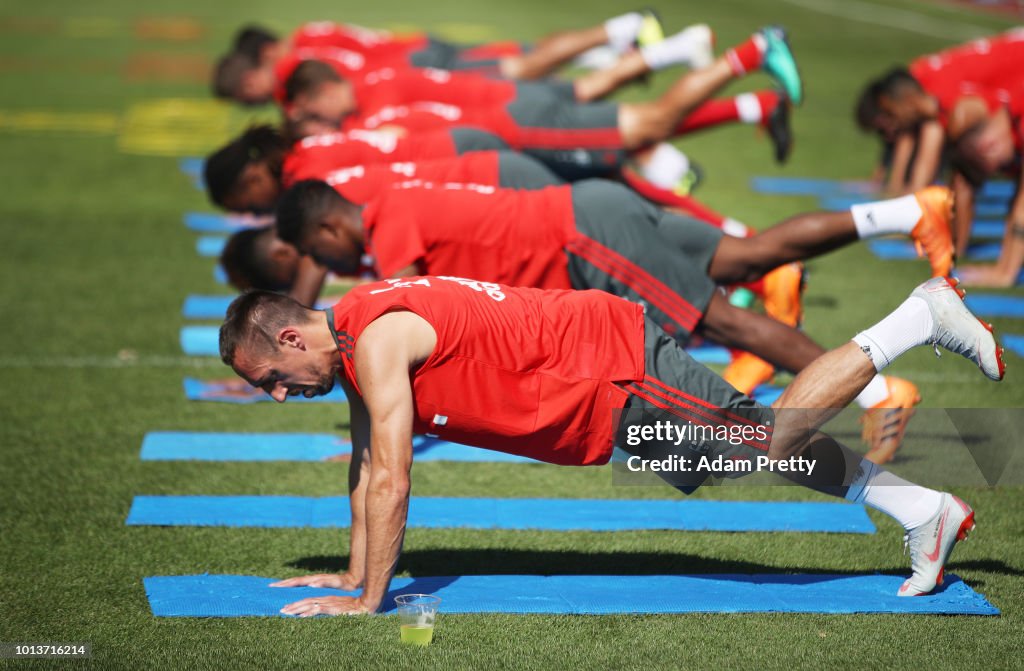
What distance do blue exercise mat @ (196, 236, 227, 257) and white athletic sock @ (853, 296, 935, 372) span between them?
249 inches

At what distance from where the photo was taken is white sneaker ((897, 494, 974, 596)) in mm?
4219

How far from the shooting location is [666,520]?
517 cm

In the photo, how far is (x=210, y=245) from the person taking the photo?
965cm

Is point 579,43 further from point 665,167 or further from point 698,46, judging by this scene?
point 665,167

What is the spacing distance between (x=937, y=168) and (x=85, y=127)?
923 centimetres

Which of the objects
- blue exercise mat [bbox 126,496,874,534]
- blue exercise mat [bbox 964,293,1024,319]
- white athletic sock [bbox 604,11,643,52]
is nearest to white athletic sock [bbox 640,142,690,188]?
white athletic sock [bbox 604,11,643,52]

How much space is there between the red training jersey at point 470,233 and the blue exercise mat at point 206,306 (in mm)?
2625

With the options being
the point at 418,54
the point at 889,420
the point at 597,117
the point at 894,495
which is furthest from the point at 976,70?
the point at 894,495

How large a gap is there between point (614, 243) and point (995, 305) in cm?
383

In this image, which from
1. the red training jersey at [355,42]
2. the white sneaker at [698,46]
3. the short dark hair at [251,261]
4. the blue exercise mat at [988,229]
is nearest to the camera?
the short dark hair at [251,261]

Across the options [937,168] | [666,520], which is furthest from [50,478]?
[937,168]

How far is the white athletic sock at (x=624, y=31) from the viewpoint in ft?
33.9

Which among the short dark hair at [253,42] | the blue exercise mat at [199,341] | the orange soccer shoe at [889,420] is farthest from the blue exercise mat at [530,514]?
the short dark hair at [253,42]

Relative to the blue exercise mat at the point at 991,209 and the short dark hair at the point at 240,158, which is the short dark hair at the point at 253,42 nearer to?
the short dark hair at the point at 240,158
